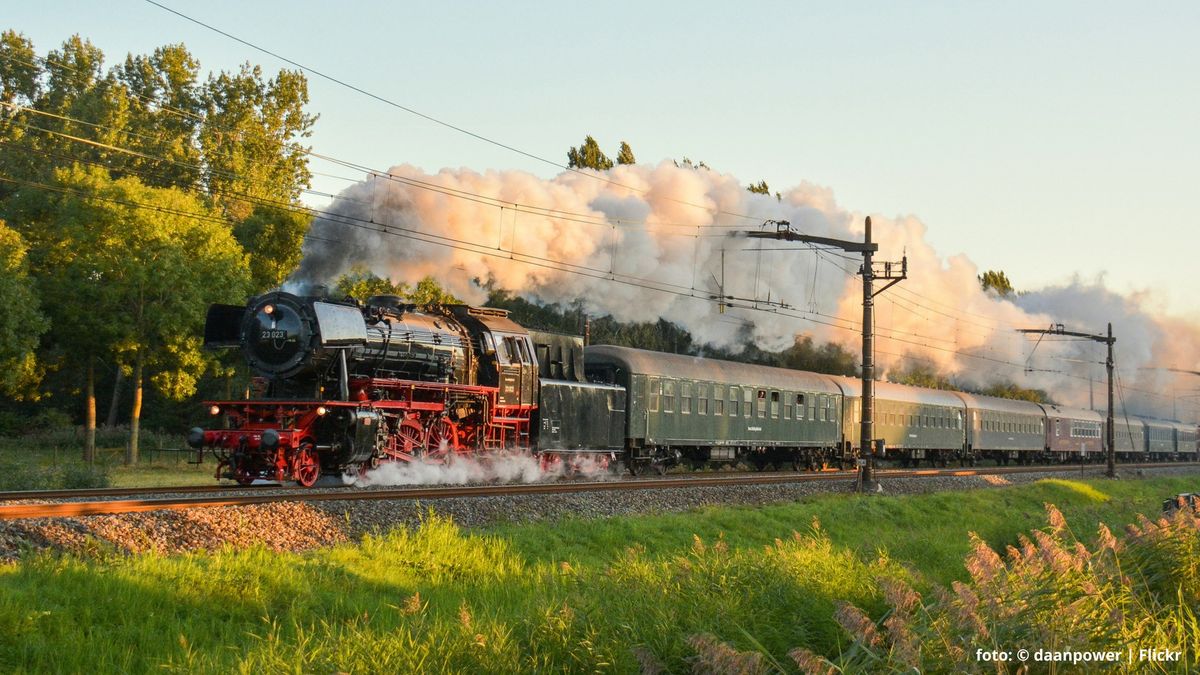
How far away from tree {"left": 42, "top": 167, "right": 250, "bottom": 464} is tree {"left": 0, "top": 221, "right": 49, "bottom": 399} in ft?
4.20

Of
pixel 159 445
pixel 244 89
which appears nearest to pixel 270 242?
pixel 159 445

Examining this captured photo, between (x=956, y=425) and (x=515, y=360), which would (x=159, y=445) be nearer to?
(x=515, y=360)

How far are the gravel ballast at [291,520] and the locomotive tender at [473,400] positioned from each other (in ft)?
12.0

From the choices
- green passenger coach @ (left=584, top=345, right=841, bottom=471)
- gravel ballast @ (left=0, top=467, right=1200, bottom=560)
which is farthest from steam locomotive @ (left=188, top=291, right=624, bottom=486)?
gravel ballast @ (left=0, top=467, right=1200, bottom=560)

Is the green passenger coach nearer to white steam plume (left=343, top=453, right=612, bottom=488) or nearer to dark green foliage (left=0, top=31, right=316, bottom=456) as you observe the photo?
white steam plume (left=343, top=453, right=612, bottom=488)

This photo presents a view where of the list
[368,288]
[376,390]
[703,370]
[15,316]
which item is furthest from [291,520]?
[368,288]

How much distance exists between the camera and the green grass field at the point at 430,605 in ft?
24.1

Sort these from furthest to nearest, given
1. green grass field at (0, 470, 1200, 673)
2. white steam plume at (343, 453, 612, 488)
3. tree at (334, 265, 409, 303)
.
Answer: tree at (334, 265, 409, 303) < white steam plume at (343, 453, 612, 488) < green grass field at (0, 470, 1200, 673)

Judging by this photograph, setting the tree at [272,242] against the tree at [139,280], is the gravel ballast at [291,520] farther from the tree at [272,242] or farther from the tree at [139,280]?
the tree at [272,242]

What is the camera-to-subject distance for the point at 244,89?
197ft

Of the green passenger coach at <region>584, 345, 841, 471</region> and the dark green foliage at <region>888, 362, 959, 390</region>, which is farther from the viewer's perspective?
the dark green foliage at <region>888, 362, 959, 390</region>

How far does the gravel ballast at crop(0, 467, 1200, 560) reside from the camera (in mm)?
12320

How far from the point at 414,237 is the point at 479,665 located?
20.0 m

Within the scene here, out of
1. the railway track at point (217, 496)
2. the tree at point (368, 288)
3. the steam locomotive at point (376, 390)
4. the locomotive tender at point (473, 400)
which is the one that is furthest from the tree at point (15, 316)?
the railway track at point (217, 496)
